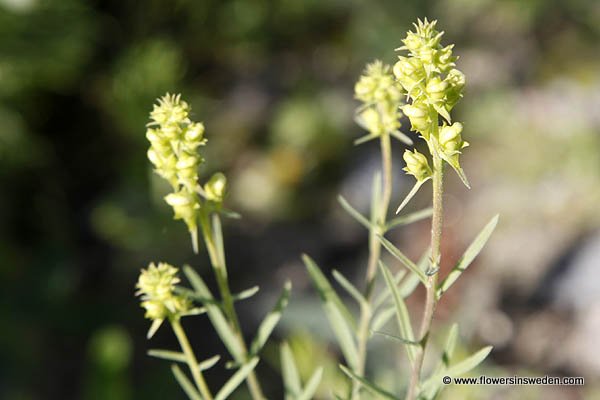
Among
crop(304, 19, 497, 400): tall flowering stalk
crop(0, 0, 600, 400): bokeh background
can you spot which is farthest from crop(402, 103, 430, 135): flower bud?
crop(0, 0, 600, 400): bokeh background

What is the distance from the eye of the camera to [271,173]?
8.87 feet

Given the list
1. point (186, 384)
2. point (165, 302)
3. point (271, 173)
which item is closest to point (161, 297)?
point (165, 302)

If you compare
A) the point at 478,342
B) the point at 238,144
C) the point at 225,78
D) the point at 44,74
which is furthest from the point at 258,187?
the point at 478,342

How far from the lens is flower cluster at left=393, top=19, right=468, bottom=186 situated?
1.42 feet

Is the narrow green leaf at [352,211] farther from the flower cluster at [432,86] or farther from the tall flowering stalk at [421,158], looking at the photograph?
the flower cluster at [432,86]

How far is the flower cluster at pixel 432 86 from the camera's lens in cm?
43

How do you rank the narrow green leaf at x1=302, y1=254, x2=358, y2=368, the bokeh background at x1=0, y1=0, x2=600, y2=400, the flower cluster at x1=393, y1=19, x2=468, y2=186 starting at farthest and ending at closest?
the bokeh background at x1=0, y1=0, x2=600, y2=400, the narrow green leaf at x1=302, y1=254, x2=358, y2=368, the flower cluster at x1=393, y1=19, x2=468, y2=186

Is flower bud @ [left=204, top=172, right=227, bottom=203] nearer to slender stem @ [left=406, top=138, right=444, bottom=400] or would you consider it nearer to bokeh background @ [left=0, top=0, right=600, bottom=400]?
slender stem @ [left=406, top=138, right=444, bottom=400]

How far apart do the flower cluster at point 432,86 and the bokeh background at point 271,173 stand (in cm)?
115

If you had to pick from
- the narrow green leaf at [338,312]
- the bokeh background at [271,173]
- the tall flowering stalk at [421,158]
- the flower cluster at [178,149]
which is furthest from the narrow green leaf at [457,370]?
the bokeh background at [271,173]

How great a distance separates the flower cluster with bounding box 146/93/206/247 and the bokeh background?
3.51 feet

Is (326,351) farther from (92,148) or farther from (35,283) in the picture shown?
(92,148)

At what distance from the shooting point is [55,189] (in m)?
2.52

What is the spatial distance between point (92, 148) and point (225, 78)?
2.20 ft
